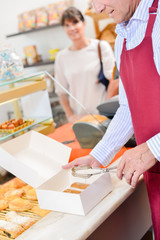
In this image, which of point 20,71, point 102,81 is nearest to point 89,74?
point 102,81

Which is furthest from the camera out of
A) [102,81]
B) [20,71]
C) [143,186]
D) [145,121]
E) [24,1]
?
[24,1]

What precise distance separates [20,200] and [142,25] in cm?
78

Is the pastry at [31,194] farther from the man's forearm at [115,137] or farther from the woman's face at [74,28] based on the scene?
the woman's face at [74,28]

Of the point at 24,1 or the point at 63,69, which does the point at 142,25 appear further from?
the point at 24,1

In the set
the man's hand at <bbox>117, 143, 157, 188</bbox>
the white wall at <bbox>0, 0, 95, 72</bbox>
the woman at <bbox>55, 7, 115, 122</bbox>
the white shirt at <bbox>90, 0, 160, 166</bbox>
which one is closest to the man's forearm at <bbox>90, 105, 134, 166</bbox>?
the white shirt at <bbox>90, 0, 160, 166</bbox>

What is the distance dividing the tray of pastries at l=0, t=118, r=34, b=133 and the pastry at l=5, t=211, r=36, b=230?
1.32ft

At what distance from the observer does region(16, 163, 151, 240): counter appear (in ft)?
3.37

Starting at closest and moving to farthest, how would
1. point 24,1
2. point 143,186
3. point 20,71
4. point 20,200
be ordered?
1. point 20,200
2. point 143,186
3. point 20,71
4. point 24,1

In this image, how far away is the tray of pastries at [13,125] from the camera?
58.1 inches

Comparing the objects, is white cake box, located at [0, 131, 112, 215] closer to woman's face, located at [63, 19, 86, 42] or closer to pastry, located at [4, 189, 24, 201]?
pastry, located at [4, 189, 24, 201]

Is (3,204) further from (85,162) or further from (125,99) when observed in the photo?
(125,99)

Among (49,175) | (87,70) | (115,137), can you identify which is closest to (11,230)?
(49,175)

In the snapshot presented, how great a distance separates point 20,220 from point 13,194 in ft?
0.65

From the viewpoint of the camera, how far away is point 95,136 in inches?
65.2
